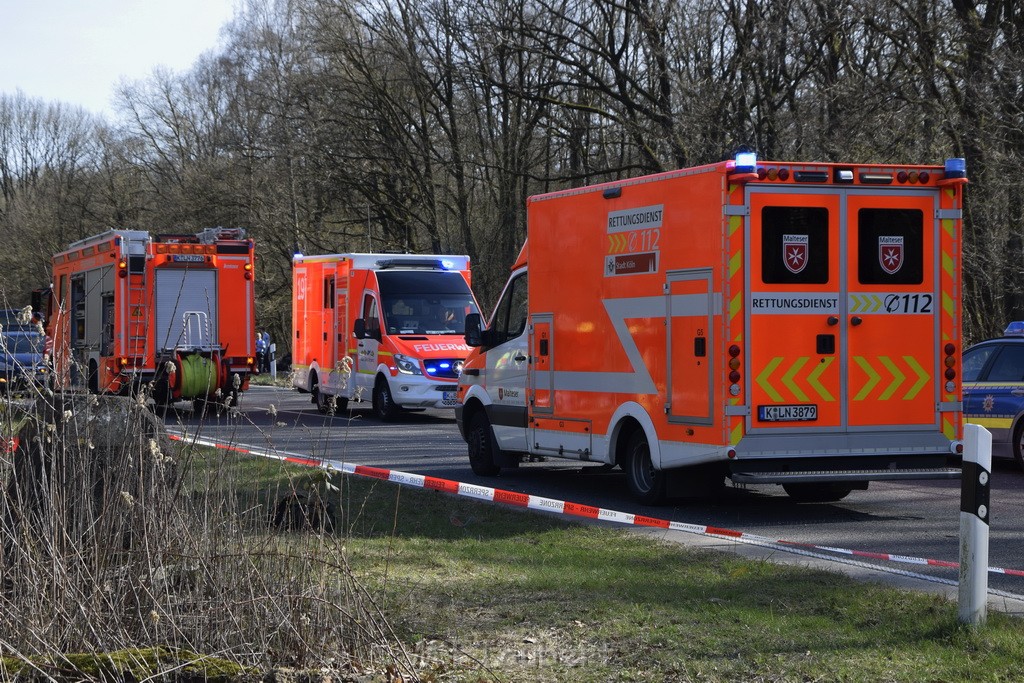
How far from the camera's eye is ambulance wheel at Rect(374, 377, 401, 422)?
72.9ft

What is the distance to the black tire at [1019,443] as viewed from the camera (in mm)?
14273

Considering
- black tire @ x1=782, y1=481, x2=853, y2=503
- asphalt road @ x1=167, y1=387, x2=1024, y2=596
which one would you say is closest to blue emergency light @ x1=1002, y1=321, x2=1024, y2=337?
asphalt road @ x1=167, y1=387, x2=1024, y2=596

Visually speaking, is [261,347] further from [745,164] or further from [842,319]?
[745,164]

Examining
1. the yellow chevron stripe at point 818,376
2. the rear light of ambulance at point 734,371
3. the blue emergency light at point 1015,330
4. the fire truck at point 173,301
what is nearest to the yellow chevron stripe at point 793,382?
the yellow chevron stripe at point 818,376

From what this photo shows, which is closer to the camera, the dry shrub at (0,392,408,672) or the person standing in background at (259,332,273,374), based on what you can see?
the dry shrub at (0,392,408,672)

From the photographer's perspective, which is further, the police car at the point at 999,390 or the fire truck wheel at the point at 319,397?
the fire truck wheel at the point at 319,397

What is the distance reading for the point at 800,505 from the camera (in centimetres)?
1203

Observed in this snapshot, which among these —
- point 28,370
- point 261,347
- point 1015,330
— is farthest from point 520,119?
point 28,370

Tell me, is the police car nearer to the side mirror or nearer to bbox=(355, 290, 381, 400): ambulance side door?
the side mirror

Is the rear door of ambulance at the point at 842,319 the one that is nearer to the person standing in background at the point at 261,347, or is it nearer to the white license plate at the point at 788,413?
the white license plate at the point at 788,413

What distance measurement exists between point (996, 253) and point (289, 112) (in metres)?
23.7

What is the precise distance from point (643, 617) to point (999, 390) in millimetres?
9303

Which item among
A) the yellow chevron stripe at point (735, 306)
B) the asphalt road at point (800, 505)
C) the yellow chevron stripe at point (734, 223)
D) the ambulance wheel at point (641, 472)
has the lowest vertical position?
the asphalt road at point (800, 505)

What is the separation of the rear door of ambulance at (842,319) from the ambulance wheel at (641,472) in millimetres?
1245
